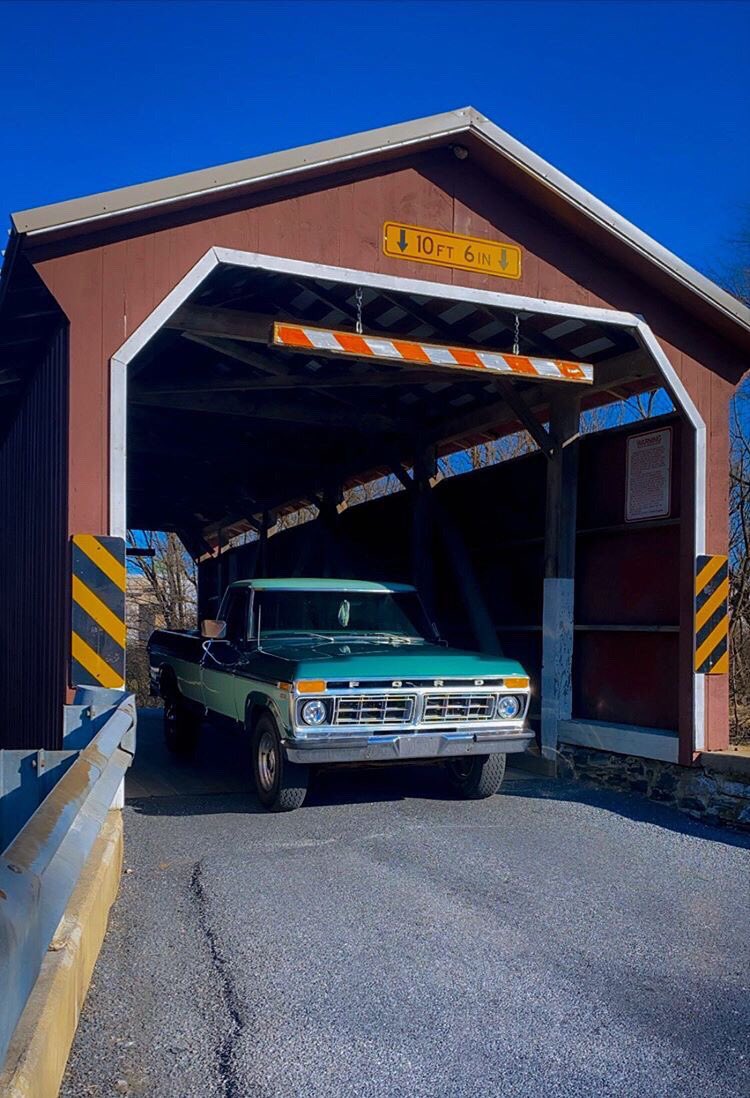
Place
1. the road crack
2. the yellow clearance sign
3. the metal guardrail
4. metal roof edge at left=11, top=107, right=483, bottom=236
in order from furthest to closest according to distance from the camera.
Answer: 1. the yellow clearance sign
2. metal roof edge at left=11, top=107, right=483, bottom=236
3. the road crack
4. the metal guardrail

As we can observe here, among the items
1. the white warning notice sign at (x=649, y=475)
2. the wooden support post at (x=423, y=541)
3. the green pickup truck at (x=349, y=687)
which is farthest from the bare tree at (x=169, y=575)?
the white warning notice sign at (x=649, y=475)

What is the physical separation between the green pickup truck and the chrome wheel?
0.01 meters

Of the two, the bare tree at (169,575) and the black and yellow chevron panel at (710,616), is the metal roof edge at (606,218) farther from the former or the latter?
the bare tree at (169,575)

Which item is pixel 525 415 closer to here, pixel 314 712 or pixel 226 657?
pixel 226 657

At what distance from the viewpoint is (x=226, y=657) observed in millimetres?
8805

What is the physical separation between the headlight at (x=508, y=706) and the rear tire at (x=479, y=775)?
0.33 m

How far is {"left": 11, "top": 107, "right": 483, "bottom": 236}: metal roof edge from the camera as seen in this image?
256 inches

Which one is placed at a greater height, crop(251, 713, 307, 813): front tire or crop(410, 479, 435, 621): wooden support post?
crop(410, 479, 435, 621): wooden support post

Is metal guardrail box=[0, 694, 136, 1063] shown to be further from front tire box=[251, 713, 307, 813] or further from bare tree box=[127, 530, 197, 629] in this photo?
bare tree box=[127, 530, 197, 629]

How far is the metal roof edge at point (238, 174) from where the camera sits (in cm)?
651

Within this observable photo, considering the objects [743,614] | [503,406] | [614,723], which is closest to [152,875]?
[614,723]

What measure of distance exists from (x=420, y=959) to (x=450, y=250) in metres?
5.48

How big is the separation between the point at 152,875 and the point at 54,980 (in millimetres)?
2720

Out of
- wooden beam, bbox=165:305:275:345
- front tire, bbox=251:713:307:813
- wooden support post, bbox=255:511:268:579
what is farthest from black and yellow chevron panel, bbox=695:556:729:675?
wooden support post, bbox=255:511:268:579
